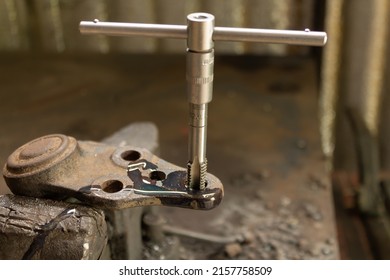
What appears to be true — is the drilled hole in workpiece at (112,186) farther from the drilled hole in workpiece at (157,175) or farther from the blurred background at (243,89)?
the blurred background at (243,89)

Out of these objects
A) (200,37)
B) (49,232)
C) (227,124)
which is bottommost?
(227,124)

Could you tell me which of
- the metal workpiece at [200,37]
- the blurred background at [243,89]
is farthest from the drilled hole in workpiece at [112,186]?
the blurred background at [243,89]

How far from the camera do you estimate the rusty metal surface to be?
2.33ft

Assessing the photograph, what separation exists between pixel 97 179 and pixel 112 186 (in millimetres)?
23

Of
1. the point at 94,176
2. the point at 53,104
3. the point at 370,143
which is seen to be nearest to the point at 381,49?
the point at 370,143

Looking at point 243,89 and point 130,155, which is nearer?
point 130,155

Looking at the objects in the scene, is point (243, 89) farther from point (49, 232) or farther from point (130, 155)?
point (49, 232)

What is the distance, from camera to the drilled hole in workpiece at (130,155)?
0.82 meters

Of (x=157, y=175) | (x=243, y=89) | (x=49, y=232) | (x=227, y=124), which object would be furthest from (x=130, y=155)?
(x=243, y=89)

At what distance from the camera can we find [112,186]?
0.76m

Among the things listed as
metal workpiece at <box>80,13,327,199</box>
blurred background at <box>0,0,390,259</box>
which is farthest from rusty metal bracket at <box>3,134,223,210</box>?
blurred background at <box>0,0,390,259</box>

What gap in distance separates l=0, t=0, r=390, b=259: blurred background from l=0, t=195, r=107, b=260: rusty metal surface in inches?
20.8

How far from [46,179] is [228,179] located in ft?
1.97

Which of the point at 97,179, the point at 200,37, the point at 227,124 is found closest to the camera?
the point at 200,37
